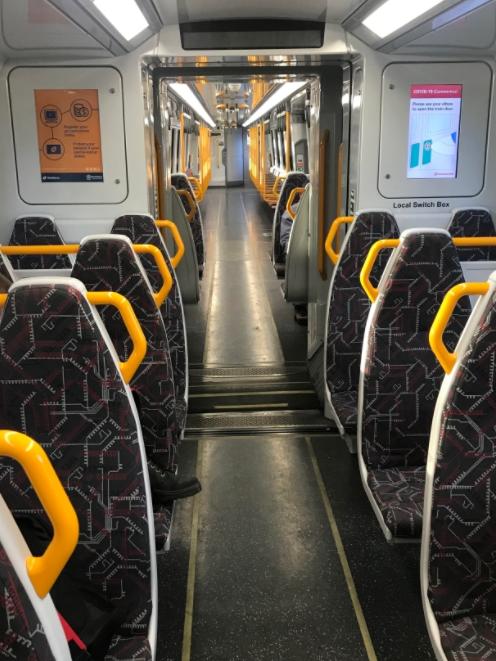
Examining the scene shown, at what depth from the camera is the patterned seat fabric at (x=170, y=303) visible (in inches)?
136

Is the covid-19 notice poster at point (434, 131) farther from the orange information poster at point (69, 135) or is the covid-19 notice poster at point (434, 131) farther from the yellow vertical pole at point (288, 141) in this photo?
the yellow vertical pole at point (288, 141)

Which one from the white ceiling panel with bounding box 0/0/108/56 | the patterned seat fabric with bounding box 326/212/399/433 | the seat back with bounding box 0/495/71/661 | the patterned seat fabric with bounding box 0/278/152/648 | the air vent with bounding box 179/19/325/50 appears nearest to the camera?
the seat back with bounding box 0/495/71/661

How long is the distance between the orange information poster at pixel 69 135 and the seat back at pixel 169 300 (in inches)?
33.7

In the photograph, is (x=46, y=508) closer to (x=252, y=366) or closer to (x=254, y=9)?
(x=254, y=9)

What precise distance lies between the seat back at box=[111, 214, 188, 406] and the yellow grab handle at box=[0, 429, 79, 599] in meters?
2.46

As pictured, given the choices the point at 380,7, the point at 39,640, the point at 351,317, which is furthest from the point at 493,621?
the point at 380,7

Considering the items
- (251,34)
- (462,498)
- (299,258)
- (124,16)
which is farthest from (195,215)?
(462,498)

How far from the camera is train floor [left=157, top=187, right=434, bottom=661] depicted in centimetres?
236

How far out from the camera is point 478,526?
5.71 feet

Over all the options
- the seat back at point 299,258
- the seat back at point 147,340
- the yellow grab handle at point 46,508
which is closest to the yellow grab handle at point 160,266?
the seat back at point 147,340

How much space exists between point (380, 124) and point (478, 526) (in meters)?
3.07

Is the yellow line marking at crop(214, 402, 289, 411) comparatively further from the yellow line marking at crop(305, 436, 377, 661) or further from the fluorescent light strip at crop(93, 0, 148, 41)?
the fluorescent light strip at crop(93, 0, 148, 41)

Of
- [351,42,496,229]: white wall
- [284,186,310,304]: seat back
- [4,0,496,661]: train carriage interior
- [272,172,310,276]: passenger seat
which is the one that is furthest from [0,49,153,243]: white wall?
[272,172,310,276]: passenger seat

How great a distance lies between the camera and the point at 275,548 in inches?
115
